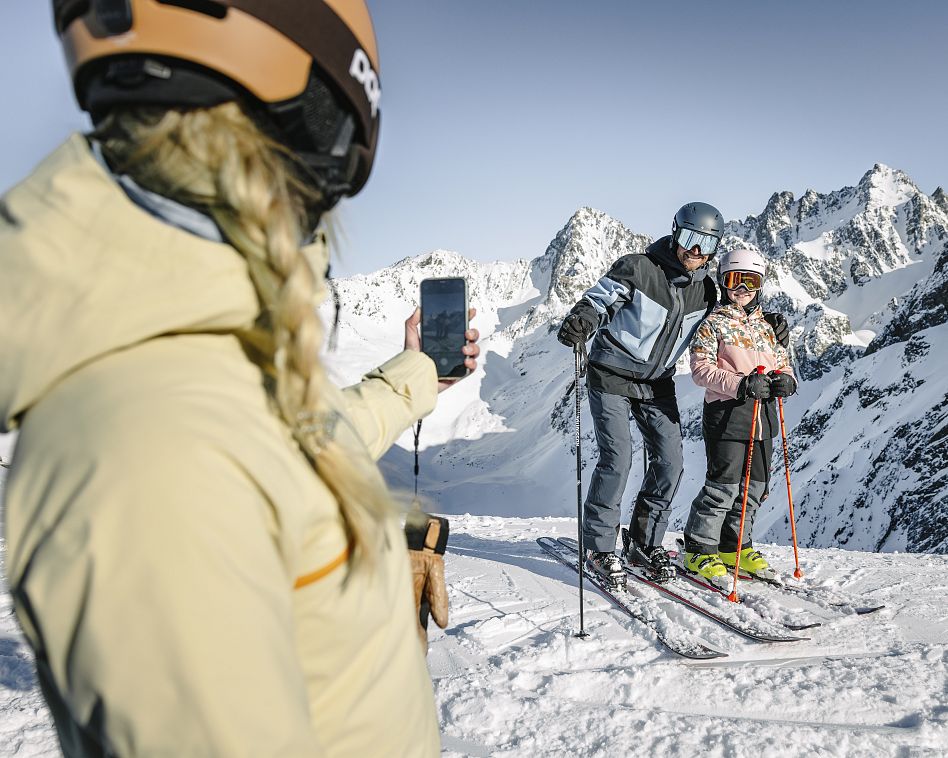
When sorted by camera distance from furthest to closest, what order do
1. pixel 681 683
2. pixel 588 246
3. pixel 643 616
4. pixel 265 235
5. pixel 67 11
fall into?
pixel 588 246, pixel 643 616, pixel 681 683, pixel 67 11, pixel 265 235

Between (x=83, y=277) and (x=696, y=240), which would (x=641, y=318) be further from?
(x=83, y=277)

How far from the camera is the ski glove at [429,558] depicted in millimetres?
1462

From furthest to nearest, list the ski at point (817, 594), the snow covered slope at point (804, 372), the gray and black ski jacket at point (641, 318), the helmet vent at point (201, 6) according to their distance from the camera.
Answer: the snow covered slope at point (804, 372) → the gray and black ski jacket at point (641, 318) → the ski at point (817, 594) → the helmet vent at point (201, 6)

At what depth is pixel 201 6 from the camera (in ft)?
2.69

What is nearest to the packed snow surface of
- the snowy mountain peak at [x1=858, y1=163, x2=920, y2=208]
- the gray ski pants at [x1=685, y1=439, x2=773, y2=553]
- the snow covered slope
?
the gray ski pants at [x1=685, y1=439, x2=773, y2=553]

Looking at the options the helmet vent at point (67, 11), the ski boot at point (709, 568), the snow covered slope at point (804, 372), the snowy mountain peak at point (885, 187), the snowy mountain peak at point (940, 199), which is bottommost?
the snow covered slope at point (804, 372)

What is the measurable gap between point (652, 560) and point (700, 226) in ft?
8.91

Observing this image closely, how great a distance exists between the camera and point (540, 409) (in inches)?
2393

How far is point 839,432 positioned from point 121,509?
28.7 meters

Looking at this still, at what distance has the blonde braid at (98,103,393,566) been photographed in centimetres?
71

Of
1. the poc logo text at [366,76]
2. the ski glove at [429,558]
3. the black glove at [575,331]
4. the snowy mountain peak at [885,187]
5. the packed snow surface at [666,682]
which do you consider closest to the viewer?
the poc logo text at [366,76]

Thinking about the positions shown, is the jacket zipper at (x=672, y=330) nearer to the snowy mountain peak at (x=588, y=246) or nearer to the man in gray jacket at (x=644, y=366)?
the man in gray jacket at (x=644, y=366)

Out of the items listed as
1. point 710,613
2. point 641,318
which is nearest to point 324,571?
point 710,613

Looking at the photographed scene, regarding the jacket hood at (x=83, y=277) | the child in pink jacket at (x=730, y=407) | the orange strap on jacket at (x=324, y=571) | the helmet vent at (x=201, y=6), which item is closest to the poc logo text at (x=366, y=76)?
the helmet vent at (x=201, y=6)
